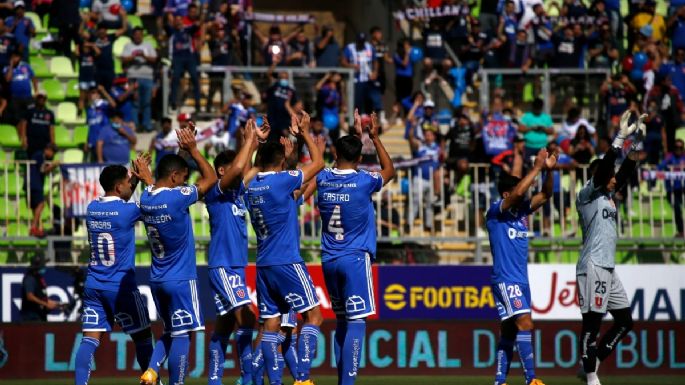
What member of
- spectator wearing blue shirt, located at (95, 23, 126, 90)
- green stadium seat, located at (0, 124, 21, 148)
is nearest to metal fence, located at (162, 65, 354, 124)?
spectator wearing blue shirt, located at (95, 23, 126, 90)

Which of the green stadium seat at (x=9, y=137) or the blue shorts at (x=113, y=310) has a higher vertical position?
the green stadium seat at (x=9, y=137)

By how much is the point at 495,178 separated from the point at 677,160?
3.76m

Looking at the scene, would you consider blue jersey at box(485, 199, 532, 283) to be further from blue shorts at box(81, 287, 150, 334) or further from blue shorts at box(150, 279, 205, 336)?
blue shorts at box(81, 287, 150, 334)

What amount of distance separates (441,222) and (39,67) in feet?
29.5

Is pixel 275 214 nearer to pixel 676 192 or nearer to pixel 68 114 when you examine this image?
pixel 676 192

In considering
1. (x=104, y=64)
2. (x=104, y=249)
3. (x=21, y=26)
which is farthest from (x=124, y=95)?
(x=104, y=249)

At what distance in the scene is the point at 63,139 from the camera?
24.8 m

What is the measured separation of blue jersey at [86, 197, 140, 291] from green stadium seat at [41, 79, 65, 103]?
40.7ft

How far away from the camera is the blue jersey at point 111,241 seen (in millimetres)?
13875

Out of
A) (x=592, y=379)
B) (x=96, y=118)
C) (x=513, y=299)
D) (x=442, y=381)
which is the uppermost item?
(x=96, y=118)

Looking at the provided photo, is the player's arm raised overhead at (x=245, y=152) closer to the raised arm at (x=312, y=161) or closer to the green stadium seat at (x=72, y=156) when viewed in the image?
the raised arm at (x=312, y=161)

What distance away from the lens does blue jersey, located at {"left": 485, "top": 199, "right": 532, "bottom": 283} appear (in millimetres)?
15156

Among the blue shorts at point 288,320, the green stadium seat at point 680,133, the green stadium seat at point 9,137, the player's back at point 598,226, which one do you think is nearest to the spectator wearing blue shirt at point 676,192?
the green stadium seat at point 680,133

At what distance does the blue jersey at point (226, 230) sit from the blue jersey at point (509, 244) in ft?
9.33
